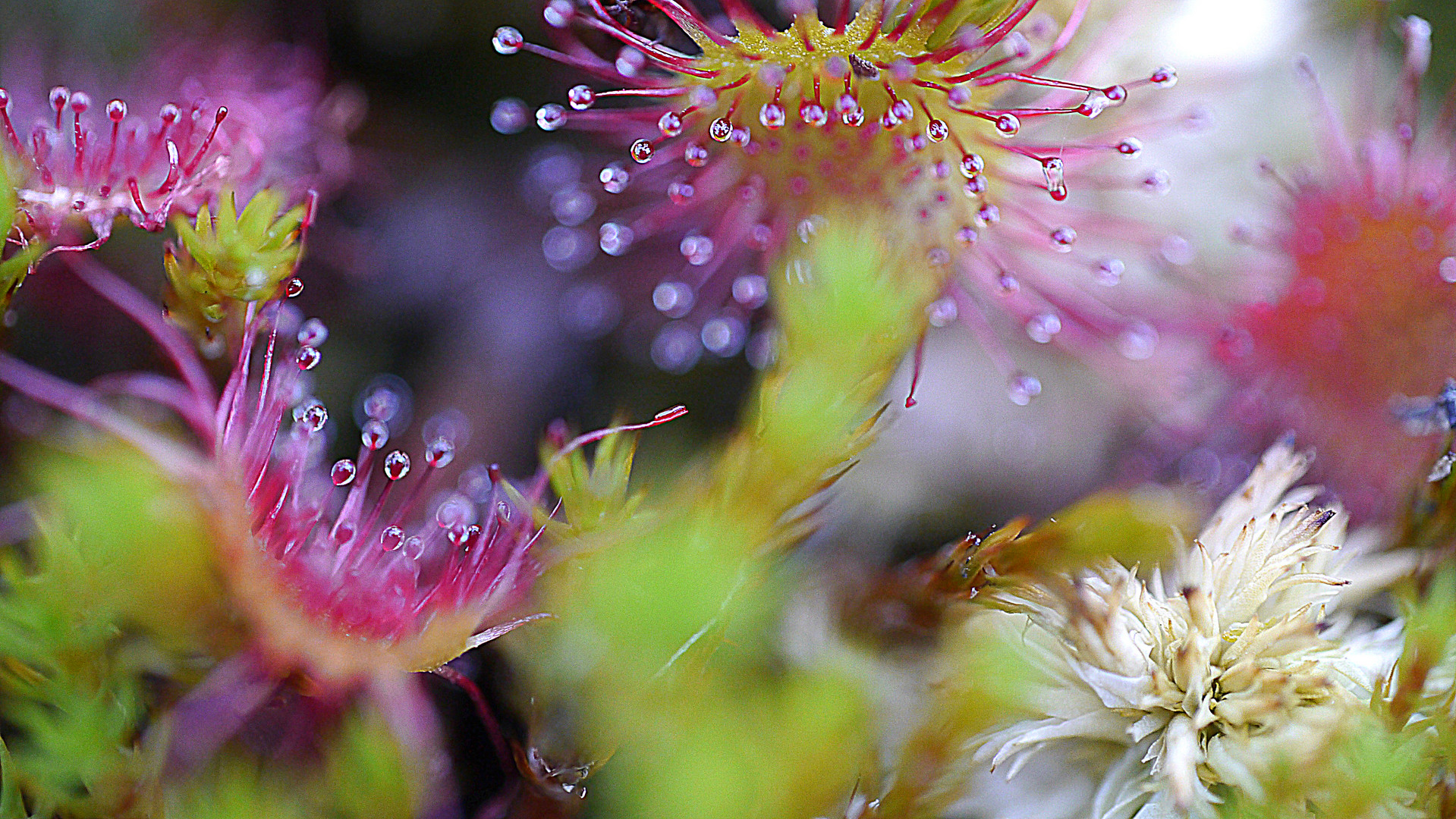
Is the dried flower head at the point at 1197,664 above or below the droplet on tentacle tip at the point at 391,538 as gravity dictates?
below

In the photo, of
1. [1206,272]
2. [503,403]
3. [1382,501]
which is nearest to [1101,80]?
[1206,272]

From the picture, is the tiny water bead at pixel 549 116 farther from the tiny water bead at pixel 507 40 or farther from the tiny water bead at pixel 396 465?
the tiny water bead at pixel 396 465

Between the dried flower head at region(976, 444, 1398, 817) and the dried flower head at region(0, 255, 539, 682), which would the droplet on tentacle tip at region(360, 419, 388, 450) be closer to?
the dried flower head at region(0, 255, 539, 682)

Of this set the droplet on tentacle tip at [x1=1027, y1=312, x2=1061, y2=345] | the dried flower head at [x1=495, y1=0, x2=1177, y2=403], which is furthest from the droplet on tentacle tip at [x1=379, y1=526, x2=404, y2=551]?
the droplet on tentacle tip at [x1=1027, y1=312, x2=1061, y2=345]

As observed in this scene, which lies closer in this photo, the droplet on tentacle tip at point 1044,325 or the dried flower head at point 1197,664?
the dried flower head at point 1197,664

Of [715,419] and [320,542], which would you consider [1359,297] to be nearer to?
[715,419]

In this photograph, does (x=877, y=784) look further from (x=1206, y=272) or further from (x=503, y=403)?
(x=1206, y=272)

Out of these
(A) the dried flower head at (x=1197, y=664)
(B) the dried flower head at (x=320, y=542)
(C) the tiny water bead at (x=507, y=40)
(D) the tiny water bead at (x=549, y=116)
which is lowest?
(A) the dried flower head at (x=1197, y=664)

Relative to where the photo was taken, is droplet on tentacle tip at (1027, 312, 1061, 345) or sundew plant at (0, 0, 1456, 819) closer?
sundew plant at (0, 0, 1456, 819)

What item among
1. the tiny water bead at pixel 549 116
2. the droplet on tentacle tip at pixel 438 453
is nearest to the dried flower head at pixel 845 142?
the tiny water bead at pixel 549 116
